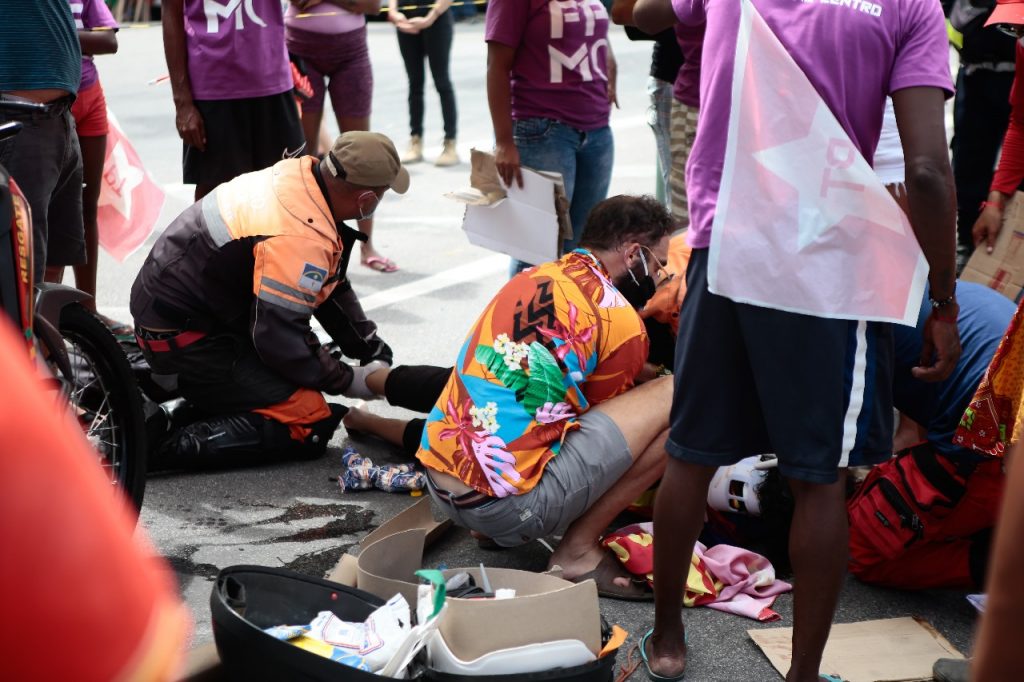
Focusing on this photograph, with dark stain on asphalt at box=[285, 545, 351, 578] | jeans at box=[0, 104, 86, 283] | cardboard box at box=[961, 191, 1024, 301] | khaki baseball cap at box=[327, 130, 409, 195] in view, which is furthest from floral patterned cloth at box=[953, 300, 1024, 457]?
jeans at box=[0, 104, 86, 283]

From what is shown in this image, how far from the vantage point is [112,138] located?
206 inches

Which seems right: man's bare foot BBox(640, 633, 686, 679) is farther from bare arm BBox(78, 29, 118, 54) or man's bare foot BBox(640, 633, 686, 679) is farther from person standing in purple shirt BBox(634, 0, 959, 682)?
bare arm BBox(78, 29, 118, 54)

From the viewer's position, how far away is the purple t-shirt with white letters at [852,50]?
237cm

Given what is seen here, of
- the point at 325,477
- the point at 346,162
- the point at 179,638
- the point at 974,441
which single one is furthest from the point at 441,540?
the point at 179,638

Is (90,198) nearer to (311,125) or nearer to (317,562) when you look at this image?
(311,125)

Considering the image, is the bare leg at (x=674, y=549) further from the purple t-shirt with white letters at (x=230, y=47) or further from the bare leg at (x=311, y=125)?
the bare leg at (x=311, y=125)

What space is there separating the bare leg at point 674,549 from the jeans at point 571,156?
195 cm

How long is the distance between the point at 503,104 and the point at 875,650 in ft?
7.68

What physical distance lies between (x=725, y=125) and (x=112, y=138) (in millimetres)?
3453

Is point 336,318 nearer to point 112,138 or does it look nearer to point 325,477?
point 325,477

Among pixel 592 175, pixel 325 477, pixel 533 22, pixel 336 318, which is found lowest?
pixel 325 477

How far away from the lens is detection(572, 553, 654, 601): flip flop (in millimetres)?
3221

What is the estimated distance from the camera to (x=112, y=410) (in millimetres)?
3346

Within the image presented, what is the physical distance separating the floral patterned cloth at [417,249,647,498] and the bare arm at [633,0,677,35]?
27.1 inches
